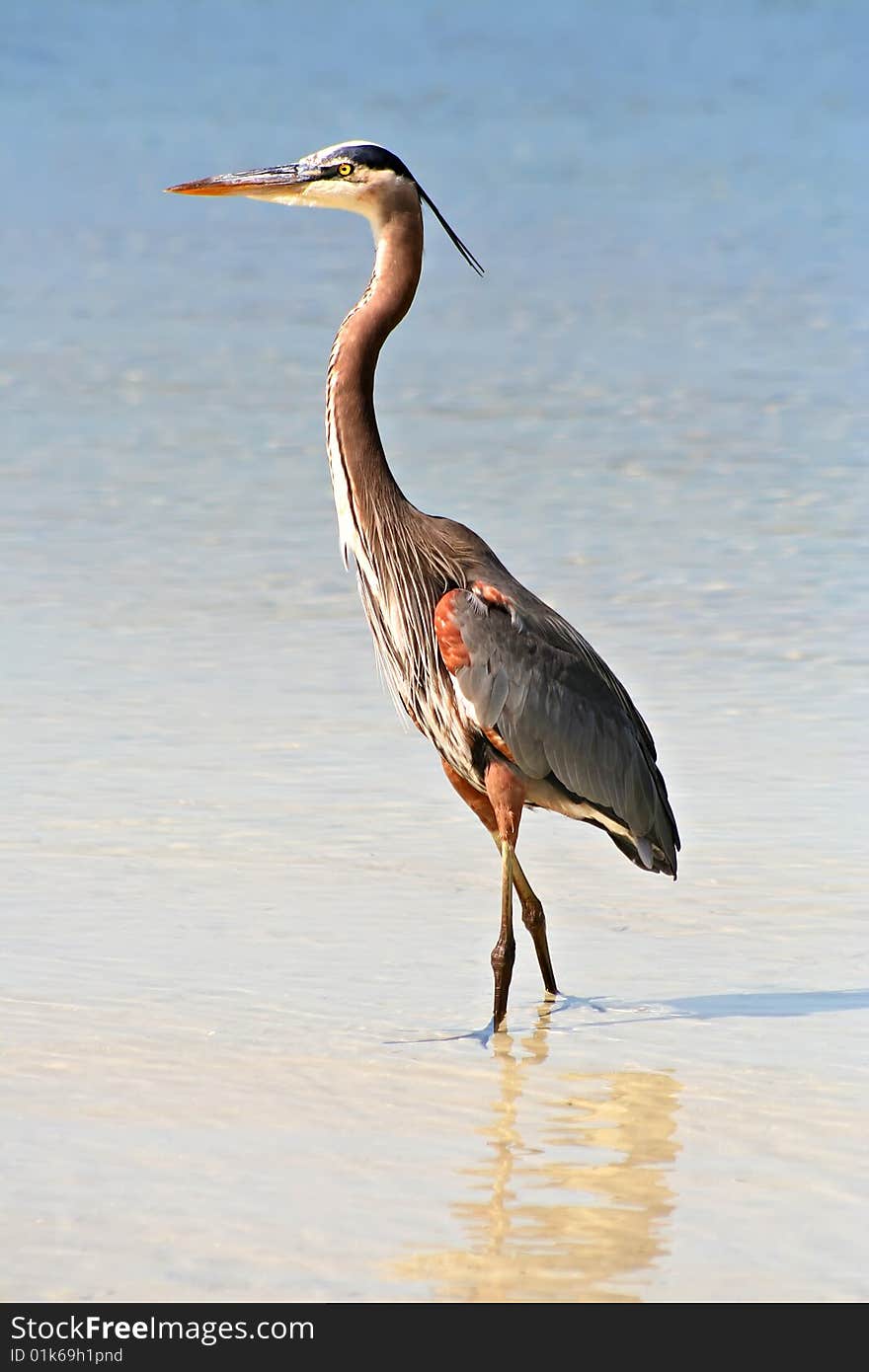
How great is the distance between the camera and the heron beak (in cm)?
618

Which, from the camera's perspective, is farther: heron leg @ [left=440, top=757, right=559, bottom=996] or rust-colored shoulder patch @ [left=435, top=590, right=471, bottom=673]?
heron leg @ [left=440, top=757, right=559, bottom=996]

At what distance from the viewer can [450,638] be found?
19.2 feet

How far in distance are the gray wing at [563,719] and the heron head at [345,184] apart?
3.50ft

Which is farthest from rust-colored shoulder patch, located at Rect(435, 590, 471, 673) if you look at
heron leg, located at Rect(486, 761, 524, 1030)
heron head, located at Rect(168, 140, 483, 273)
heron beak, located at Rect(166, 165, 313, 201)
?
heron beak, located at Rect(166, 165, 313, 201)

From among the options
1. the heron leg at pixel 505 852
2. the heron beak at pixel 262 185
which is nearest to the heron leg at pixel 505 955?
the heron leg at pixel 505 852

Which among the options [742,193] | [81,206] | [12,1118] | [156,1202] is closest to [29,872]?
[12,1118]

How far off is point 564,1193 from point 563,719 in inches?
63.2

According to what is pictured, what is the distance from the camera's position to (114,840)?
702 centimetres

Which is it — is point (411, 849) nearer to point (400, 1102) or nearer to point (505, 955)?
point (505, 955)

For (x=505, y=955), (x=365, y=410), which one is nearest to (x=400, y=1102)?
(x=505, y=955)

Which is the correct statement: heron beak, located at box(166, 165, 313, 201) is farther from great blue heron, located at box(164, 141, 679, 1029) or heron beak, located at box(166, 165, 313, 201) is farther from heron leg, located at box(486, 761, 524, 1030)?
heron leg, located at box(486, 761, 524, 1030)

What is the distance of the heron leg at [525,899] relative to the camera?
601 centimetres

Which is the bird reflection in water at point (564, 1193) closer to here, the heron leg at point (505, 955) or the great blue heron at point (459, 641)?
the heron leg at point (505, 955)
